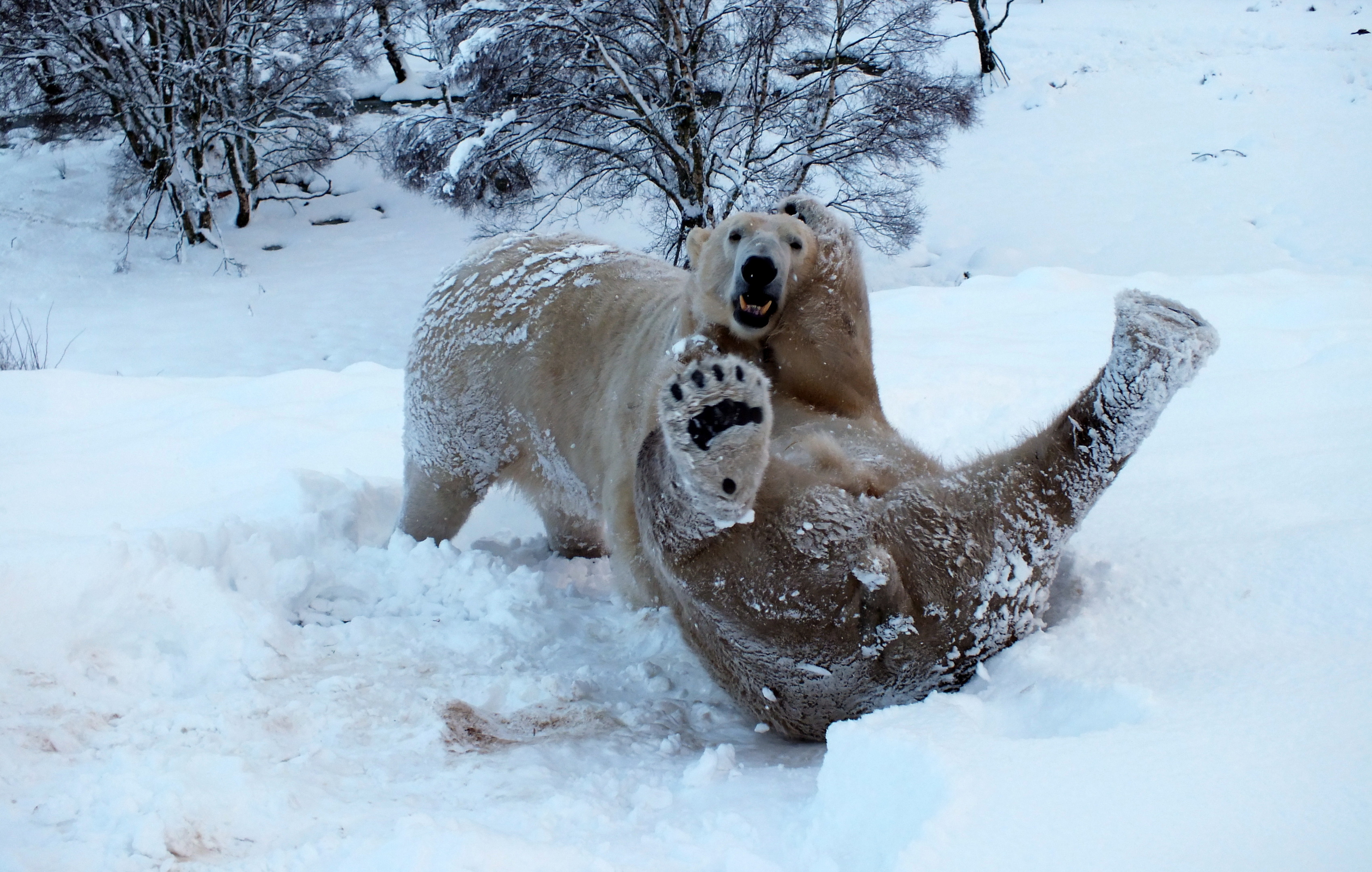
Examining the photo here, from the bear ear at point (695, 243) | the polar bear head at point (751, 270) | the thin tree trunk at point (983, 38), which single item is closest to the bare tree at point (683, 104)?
the thin tree trunk at point (983, 38)

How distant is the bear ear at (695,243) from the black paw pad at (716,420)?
1185 mm

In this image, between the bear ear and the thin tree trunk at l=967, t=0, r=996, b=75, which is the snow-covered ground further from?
the thin tree trunk at l=967, t=0, r=996, b=75

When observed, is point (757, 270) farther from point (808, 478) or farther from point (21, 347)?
point (21, 347)

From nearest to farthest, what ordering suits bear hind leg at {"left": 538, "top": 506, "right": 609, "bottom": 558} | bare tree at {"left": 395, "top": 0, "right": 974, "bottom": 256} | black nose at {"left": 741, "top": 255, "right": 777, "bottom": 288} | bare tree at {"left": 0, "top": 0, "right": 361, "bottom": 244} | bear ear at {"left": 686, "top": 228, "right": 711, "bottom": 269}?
black nose at {"left": 741, "top": 255, "right": 777, "bottom": 288}, bear ear at {"left": 686, "top": 228, "right": 711, "bottom": 269}, bear hind leg at {"left": 538, "top": 506, "right": 609, "bottom": 558}, bare tree at {"left": 395, "top": 0, "right": 974, "bottom": 256}, bare tree at {"left": 0, "top": 0, "right": 361, "bottom": 244}

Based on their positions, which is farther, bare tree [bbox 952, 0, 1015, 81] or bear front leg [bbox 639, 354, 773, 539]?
bare tree [bbox 952, 0, 1015, 81]

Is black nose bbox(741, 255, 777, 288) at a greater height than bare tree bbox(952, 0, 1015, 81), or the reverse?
bare tree bbox(952, 0, 1015, 81)

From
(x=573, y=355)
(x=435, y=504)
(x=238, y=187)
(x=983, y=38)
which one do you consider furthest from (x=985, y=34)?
(x=435, y=504)

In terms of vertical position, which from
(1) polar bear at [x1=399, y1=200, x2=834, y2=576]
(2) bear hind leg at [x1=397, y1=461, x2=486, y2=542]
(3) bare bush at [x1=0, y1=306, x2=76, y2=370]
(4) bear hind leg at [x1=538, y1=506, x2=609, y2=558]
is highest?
(1) polar bear at [x1=399, y1=200, x2=834, y2=576]

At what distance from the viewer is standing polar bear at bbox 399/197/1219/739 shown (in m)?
1.92

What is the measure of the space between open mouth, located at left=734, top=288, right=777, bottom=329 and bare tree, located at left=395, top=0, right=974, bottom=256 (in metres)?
9.30

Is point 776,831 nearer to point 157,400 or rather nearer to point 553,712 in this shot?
point 553,712

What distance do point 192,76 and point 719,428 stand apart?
58.3 feet

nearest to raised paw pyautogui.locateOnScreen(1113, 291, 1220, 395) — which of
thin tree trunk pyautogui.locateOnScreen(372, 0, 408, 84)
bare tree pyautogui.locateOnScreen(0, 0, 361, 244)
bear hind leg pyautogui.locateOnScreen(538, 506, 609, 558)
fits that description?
bear hind leg pyautogui.locateOnScreen(538, 506, 609, 558)

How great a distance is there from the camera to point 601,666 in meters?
2.58
